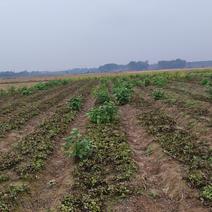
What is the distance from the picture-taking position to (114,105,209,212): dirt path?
7164mm

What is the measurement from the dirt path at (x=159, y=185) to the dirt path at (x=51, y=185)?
4.34 feet

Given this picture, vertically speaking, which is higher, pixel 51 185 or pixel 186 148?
pixel 186 148

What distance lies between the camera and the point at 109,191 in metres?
7.78

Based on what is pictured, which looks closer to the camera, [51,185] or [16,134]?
[51,185]

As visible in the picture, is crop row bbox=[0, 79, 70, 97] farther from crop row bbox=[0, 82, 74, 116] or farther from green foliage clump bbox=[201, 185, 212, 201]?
green foliage clump bbox=[201, 185, 212, 201]

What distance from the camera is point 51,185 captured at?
8711 millimetres

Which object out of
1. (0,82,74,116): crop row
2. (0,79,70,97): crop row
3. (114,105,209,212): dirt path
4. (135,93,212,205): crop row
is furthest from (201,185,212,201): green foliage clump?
(0,79,70,97): crop row

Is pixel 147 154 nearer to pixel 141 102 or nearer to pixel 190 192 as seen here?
pixel 190 192

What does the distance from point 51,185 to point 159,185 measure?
2.14 meters

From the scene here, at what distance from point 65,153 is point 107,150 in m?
1.18

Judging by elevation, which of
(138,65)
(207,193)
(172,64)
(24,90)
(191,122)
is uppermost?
(207,193)

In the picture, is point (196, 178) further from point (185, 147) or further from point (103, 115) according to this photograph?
point (103, 115)

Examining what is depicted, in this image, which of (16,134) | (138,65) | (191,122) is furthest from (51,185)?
(138,65)

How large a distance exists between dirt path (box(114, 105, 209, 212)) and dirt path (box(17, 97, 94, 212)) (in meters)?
1.32
